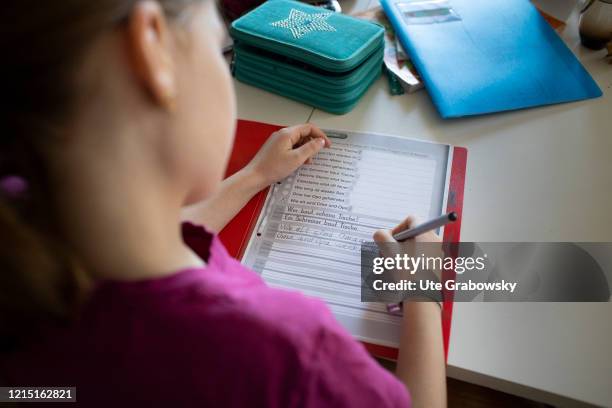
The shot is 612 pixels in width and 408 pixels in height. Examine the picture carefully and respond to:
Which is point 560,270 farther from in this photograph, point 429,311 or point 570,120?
point 570,120

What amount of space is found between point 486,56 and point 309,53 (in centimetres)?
36

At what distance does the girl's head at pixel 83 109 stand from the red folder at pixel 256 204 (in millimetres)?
342

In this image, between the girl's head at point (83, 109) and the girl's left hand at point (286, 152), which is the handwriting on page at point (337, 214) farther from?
the girl's head at point (83, 109)

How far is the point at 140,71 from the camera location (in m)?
0.30

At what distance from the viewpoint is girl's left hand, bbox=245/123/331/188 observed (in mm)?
762

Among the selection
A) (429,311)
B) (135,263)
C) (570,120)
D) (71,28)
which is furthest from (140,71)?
(570,120)

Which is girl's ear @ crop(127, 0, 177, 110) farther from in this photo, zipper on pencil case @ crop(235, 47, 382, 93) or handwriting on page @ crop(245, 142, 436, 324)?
zipper on pencil case @ crop(235, 47, 382, 93)

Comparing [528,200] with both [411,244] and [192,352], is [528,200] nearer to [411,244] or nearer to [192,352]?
[411,244]

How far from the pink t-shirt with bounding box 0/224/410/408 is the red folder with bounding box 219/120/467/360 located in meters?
0.21

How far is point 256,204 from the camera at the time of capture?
750mm

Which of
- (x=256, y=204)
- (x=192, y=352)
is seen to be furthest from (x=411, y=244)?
(x=192, y=352)

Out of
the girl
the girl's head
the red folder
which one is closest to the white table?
the red folder

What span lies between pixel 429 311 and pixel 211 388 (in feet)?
1.01

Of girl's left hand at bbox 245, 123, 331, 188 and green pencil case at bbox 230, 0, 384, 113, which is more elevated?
green pencil case at bbox 230, 0, 384, 113
